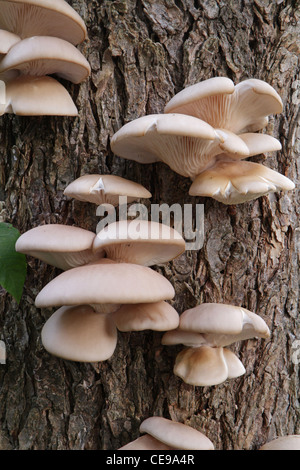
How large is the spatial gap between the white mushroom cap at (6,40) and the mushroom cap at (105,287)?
4.34 ft

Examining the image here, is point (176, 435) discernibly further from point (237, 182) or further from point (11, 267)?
point (237, 182)

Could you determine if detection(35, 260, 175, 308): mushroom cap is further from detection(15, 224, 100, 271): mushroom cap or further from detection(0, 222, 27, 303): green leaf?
detection(0, 222, 27, 303): green leaf

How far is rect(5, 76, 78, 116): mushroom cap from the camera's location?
2.27 meters

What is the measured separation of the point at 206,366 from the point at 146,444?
546 millimetres

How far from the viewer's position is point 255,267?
2.61 meters

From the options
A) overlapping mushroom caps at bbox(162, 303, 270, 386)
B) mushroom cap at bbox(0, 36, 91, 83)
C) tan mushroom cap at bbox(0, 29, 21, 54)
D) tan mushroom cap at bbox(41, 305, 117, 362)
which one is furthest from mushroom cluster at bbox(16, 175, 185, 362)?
tan mushroom cap at bbox(0, 29, 21, 54)

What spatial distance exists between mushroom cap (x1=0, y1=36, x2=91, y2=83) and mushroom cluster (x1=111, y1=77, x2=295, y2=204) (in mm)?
511

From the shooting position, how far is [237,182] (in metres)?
2.23

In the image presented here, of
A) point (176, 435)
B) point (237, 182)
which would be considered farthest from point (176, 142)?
point (176, 435)

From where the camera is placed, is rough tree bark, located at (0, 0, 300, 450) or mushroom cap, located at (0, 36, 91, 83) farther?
rough tree bark, located at (0, 0, 300, 450)

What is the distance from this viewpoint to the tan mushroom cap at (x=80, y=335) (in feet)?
6.75

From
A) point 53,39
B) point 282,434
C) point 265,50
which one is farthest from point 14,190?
point 282,434
